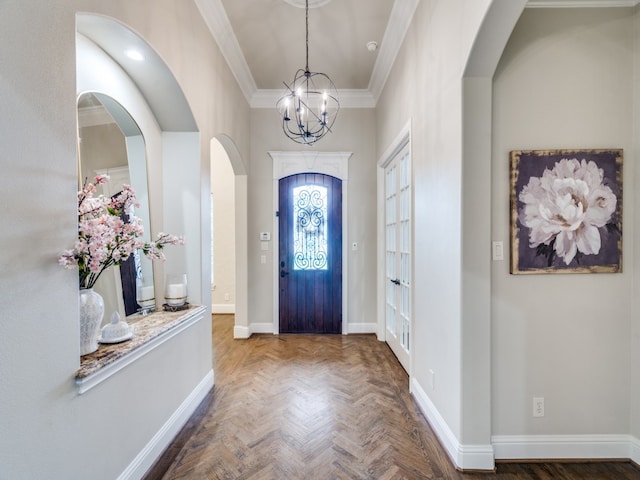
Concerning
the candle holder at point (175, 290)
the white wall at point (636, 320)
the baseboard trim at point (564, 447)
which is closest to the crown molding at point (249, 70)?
the white wall at point (636, 320)

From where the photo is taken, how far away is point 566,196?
184 cm

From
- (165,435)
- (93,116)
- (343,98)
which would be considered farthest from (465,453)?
(343,98)

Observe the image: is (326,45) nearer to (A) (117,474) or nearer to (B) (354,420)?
(B) (354,420)

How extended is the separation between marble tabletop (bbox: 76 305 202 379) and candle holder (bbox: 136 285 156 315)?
0.05 metres

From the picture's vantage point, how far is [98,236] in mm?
1329

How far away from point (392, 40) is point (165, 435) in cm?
388

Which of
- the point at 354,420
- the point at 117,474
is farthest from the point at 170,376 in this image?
the point at 354,420

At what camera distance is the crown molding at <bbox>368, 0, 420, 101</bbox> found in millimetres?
2652

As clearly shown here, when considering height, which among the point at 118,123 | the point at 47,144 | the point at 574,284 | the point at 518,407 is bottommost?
the point at 518,407

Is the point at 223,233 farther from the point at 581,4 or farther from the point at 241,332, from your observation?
the point at 581,4

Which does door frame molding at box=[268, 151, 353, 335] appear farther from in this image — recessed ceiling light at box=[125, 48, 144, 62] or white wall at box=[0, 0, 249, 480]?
white wall at box=[0, 0, 249, 480]

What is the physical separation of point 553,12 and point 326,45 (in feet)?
6.75

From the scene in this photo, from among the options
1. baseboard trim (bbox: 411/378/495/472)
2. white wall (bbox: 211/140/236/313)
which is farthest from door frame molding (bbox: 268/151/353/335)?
baseboard trim (bbox: 411/378/495/472)

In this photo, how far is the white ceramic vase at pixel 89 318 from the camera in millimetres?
1429
